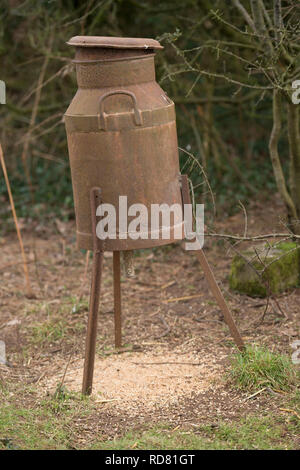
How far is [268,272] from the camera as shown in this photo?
202 inches

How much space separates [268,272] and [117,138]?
1.84 meters

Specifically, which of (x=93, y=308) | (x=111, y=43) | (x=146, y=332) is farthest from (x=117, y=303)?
(x=111, y=43)

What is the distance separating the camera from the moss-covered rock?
5.19 meters

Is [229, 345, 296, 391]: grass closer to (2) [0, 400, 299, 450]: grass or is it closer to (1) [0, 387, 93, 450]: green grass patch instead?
(2) [0, 400, 299, 450]: grass

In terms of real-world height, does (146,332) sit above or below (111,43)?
below

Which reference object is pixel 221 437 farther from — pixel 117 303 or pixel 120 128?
pixel 120 128

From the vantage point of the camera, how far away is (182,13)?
7.16 m

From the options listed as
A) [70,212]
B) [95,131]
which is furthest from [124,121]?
[70,212]

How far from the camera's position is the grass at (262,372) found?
12.8 feet

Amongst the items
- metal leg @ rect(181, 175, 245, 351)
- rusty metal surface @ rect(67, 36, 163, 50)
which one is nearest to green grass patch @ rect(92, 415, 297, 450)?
metal leg @ rect(181, 175, 245, 351)

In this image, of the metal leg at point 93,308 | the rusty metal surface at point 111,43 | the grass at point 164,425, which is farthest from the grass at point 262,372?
the rusty metal surface at point 111,43

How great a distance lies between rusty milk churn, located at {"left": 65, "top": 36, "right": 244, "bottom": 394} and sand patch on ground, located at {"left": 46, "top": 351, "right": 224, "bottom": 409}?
21 cm

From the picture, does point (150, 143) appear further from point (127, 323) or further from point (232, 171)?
point (232, 171)

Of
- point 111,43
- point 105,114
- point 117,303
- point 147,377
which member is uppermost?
point 111,43
